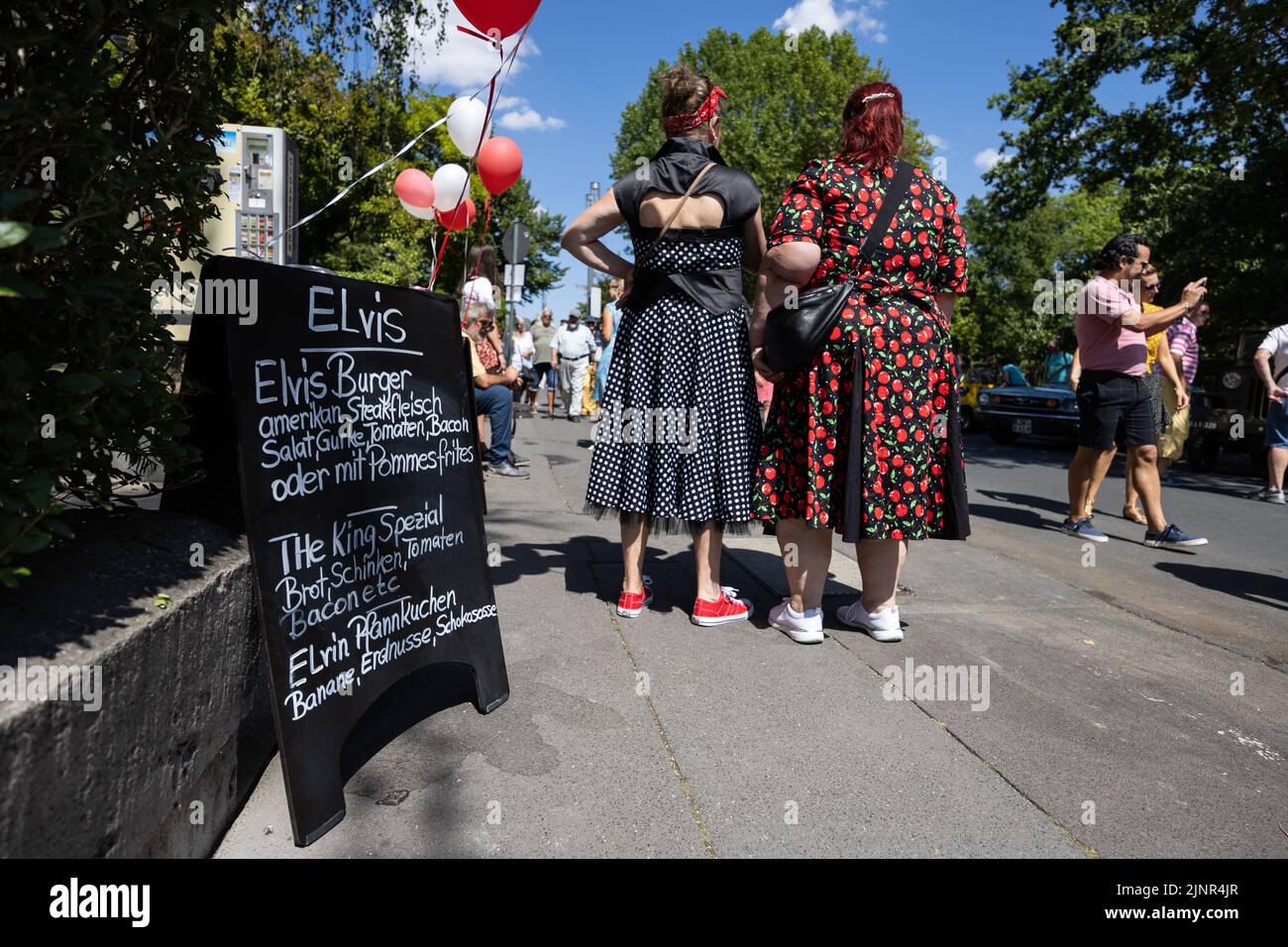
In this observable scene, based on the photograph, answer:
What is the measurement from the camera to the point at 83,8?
158cm

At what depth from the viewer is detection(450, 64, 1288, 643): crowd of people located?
3287 mm

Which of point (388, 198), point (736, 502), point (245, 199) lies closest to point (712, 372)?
point (736, 502)

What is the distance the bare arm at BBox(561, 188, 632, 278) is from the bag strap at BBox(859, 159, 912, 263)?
999mm

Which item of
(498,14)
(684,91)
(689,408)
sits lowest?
(689,408)

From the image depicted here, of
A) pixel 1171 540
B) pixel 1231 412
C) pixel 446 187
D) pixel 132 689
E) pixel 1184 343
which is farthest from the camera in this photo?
pixel 1231 412

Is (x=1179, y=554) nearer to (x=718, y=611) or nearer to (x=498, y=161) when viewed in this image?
(x=718, y=611)

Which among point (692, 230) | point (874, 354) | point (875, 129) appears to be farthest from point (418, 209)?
point (874, 354)

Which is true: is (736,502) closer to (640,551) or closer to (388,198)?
(640,551)

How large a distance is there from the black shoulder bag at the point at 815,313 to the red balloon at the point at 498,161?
4520mm

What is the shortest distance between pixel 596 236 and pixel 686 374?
0.69 metres

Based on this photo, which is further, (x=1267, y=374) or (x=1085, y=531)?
(x=1267, y=374)

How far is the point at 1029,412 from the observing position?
14.3 m

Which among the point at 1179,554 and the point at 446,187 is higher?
the point at 446,187

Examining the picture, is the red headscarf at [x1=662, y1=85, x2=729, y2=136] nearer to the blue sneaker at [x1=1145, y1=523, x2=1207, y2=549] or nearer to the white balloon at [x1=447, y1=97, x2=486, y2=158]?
the white balloon at [x1=447, y1=97, x2=486, y2=158]
